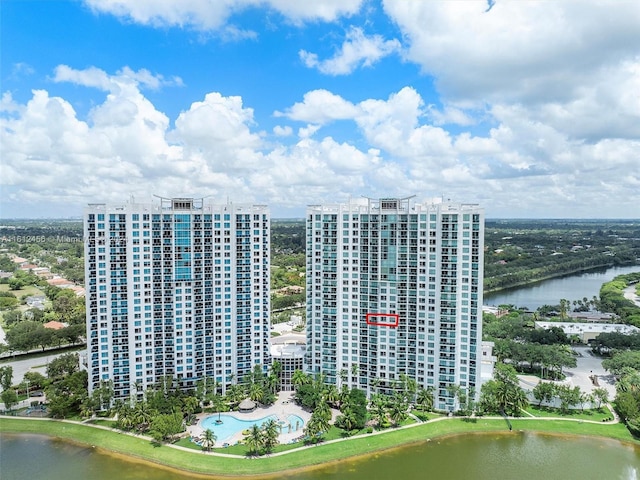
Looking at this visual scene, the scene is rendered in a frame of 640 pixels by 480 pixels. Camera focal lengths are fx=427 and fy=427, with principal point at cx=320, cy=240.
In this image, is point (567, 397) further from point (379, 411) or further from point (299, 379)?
point (299, 379)

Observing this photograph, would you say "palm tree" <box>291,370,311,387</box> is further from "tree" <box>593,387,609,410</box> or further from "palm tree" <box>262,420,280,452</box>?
"tree" <box>593,387,609,410</box>

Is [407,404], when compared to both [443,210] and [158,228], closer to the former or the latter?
[443,210]

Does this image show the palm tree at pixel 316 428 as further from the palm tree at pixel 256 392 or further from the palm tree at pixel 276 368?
the palm tree at pixel 276 368

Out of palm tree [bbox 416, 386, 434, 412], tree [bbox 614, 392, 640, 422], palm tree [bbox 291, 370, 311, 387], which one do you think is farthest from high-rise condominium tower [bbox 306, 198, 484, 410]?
tree [bbox 614, 392, 640, 422]

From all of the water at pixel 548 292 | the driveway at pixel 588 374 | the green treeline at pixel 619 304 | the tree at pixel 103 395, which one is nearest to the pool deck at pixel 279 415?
the tree at pixel 103 395

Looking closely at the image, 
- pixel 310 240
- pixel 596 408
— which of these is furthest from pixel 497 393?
pixel 310 240
